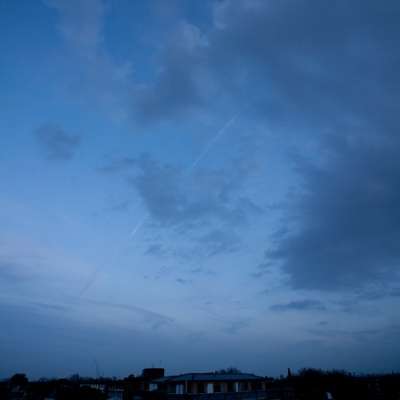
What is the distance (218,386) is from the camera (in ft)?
178

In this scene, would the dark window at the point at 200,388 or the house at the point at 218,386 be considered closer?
the house at the point at 218,386

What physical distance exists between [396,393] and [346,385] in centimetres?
1238

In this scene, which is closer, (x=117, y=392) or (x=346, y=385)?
Result: (x=346, y=385)

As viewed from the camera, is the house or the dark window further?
the dark window

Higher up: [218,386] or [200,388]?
[218,386]

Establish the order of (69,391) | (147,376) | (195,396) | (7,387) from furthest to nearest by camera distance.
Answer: (7,387)
(147,376)
(69,391)
(195,396)

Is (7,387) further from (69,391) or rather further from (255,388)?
(255,388)

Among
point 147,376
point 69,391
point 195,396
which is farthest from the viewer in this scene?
point 147,376

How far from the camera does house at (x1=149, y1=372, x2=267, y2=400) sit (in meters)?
52.9

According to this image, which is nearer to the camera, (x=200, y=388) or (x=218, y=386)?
(x=200, y=388)

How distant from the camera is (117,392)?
82.4 meters

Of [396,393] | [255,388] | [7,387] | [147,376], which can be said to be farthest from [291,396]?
[7,387]

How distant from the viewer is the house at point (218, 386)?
52.9 metres

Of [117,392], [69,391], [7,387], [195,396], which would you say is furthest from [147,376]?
[7,387]
